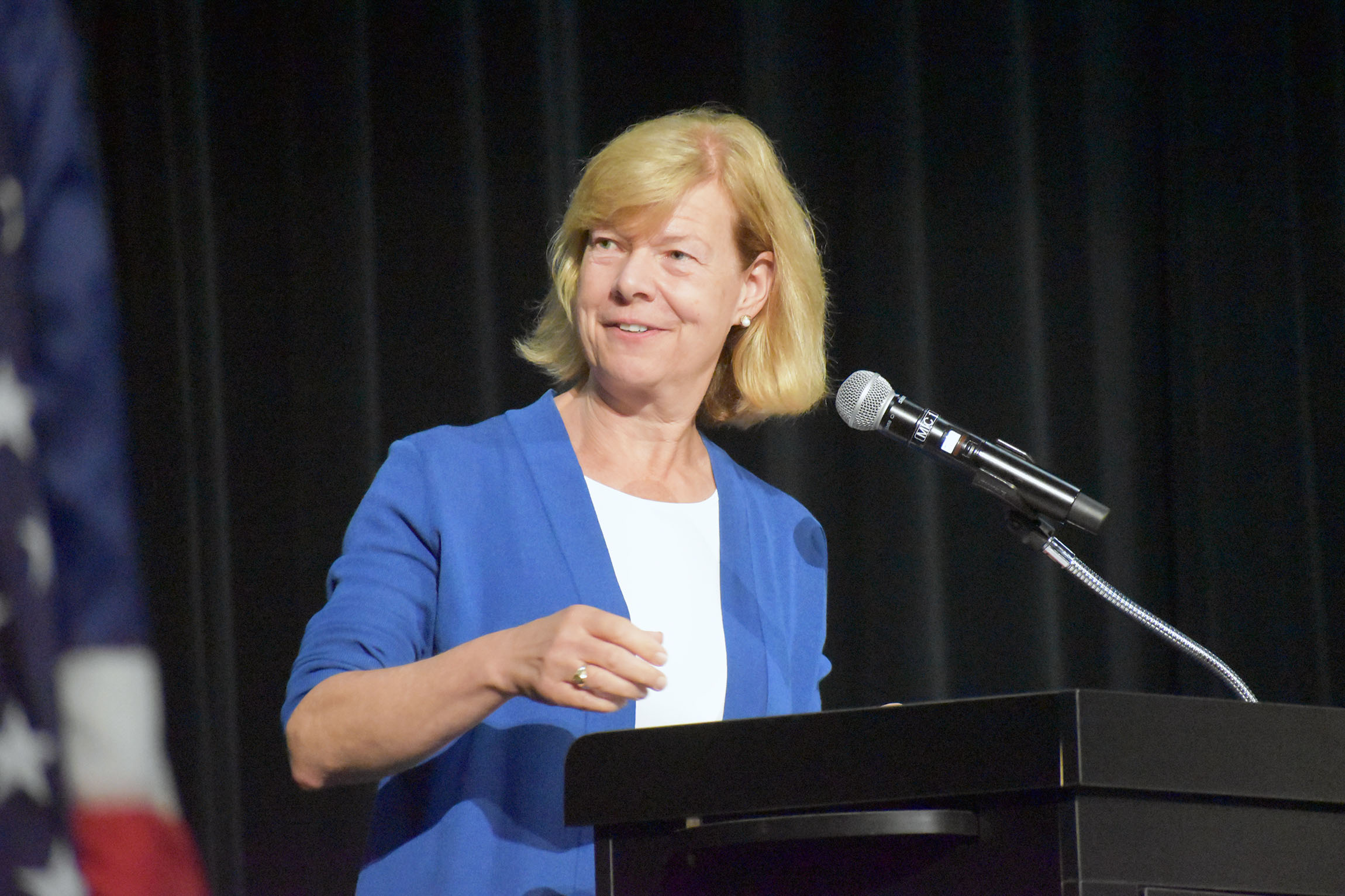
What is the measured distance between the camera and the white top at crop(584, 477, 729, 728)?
155cm

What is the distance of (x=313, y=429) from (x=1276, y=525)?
1.93 metres

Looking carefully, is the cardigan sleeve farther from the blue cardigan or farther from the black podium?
the black podium

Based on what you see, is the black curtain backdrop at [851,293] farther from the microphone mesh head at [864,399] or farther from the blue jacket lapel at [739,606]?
the microphone mesh head at [864,399]

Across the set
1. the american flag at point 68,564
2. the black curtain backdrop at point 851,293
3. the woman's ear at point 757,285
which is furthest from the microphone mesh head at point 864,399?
the black curtain backdrop at point 851,293

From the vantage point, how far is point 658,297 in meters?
1.71

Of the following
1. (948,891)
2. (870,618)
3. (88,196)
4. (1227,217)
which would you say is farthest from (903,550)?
(88,196)

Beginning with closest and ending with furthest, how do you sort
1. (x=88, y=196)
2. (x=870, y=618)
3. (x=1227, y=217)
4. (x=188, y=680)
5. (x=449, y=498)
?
(x=88, y=196) → (x=449, y=498) → (x=188, y=680) → (x=870, y=618) → (x=1227, y=217)

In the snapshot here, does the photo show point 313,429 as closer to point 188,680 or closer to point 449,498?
point 188,680

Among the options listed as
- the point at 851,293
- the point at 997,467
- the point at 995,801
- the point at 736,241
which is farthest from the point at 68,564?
the point at 851,293

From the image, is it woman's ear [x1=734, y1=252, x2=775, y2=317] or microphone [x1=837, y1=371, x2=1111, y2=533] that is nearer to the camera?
microphone [x1=837, y1=371, x2=1111, y2=533]

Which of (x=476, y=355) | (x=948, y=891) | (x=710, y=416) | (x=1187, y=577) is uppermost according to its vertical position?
(x=476, y=355)

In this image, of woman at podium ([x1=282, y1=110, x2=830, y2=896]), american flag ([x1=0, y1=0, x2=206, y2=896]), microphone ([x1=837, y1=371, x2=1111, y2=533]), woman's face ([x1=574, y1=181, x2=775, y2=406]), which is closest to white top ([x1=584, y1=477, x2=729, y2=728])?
woman at podium ([x1=282, y1=110, x2=830, y2=896])

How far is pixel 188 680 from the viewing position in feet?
7.66

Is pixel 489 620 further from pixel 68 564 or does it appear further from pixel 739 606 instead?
pixel 68 564
